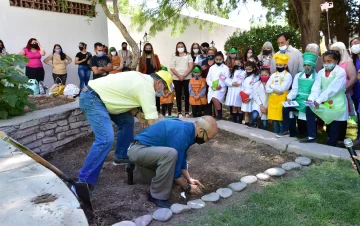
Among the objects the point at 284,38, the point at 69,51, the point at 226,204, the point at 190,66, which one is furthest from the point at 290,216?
the point at 69,51

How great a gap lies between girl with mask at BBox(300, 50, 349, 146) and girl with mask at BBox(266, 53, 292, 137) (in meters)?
0.49

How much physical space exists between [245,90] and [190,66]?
5.22ft

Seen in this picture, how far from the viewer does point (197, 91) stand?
688 cm

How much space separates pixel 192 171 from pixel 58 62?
6.40 metres

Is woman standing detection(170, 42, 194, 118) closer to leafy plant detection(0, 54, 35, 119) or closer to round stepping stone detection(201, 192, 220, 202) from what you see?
leafy plant detection(0, 54, 35, 119)

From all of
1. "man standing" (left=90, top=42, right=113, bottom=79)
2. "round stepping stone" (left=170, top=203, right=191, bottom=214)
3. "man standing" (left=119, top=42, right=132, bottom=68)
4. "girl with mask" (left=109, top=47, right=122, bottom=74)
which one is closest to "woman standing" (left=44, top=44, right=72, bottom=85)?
"girl with mask" (left=109, top=47, right=122, bottom=74)

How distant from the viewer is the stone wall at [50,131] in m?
4.84

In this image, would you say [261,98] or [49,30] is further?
[49,30]

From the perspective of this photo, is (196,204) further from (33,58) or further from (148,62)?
(33,58)

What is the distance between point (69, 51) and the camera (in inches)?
413

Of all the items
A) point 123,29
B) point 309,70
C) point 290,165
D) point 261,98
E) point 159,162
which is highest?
point 123,29

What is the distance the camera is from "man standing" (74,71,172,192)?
3.59 metres

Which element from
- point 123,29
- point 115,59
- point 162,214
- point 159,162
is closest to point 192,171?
point 159,162

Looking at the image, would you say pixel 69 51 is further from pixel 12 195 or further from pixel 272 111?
pixel 12 195
